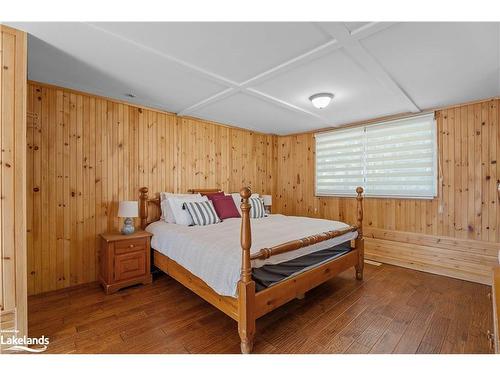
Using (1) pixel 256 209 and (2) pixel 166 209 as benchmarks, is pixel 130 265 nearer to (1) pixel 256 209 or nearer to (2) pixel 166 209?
(2) pixel 166 209

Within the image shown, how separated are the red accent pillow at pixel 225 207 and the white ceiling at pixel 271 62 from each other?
133cm

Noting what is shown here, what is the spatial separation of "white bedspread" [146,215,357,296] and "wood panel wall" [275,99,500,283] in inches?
45.2

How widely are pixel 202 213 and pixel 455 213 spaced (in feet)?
10.8

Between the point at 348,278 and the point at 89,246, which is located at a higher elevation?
the point at 89,246

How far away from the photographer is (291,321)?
1975 millimetres

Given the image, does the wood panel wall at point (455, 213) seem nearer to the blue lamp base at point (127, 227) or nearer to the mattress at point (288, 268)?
the mattress at point (288, 268)

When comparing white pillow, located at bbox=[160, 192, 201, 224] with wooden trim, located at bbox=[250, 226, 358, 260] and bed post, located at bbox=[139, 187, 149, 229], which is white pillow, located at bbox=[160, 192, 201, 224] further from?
wooden trim, located at bbox=[250, 226, 358, 260]

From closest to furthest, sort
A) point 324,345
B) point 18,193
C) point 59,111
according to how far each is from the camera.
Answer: point 18,193 → point 324,345 → point 59,111

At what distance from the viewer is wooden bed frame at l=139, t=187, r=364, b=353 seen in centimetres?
159
